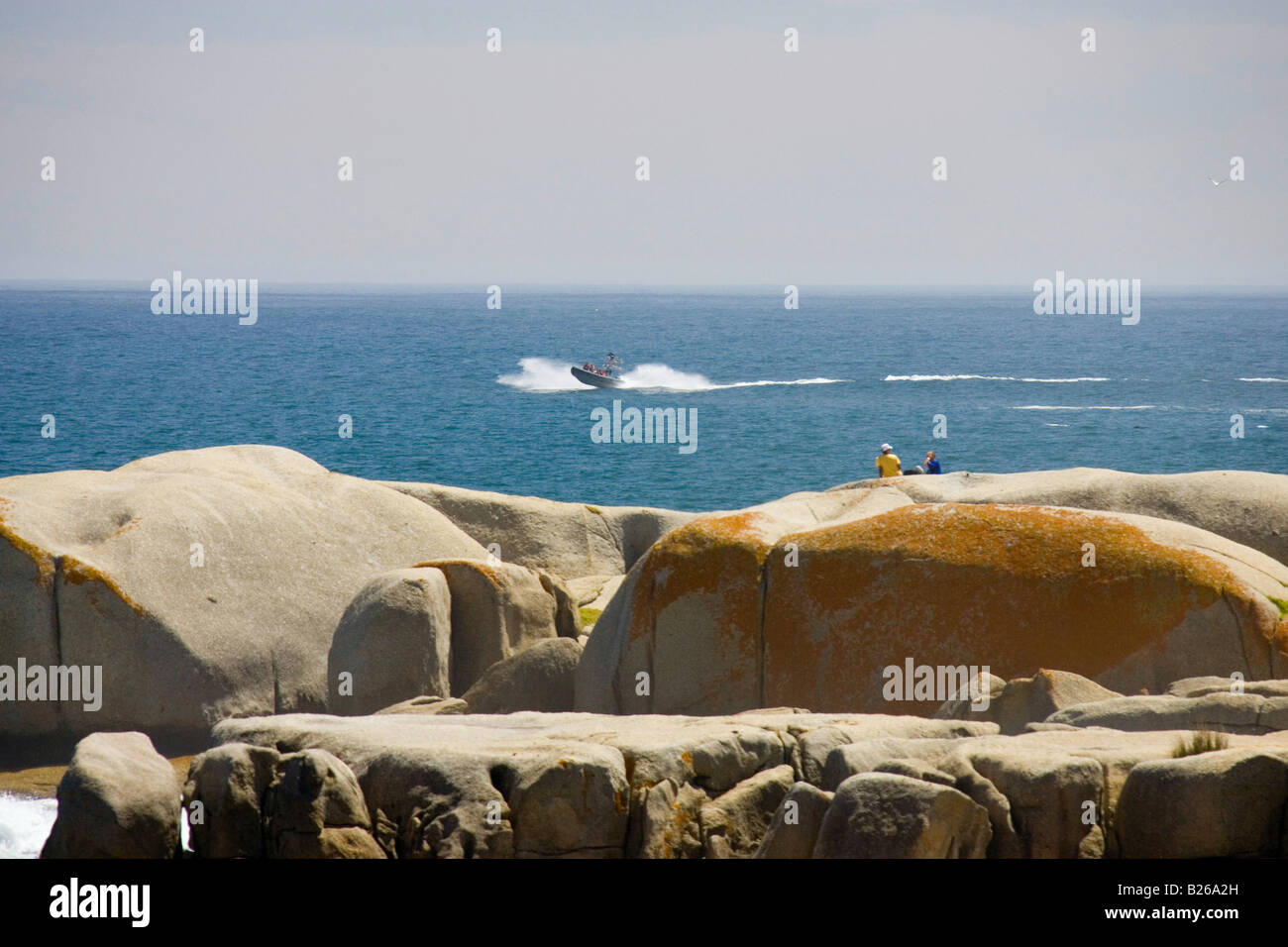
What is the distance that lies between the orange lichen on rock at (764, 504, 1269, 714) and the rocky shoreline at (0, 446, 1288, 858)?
3cm

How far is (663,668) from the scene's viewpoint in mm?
15031

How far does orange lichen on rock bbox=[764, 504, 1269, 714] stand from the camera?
13.9 meters

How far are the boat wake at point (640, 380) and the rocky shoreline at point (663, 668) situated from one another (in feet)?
252

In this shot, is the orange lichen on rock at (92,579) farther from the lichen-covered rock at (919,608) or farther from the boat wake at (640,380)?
the boat wake at (640,380)

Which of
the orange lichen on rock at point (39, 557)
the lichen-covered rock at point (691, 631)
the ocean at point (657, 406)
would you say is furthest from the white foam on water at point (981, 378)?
the orange lichen on rock at point (39, 557)

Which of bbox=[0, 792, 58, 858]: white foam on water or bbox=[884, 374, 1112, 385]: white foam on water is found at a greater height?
bbox=[884, 374, 1112, 385]: white foam on water

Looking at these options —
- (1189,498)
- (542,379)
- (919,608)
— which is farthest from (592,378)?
(919,608)

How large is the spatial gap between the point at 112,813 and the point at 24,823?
16.5 feet

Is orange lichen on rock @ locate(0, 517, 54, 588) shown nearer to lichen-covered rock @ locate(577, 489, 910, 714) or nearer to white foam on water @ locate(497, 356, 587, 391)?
lichen-covered rock @ locate(577, 489, 910, 714)

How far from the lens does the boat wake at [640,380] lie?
9954 cm

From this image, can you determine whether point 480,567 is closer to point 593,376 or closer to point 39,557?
point 39,557

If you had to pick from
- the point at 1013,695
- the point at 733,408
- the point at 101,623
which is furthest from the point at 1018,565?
the point at 733,408

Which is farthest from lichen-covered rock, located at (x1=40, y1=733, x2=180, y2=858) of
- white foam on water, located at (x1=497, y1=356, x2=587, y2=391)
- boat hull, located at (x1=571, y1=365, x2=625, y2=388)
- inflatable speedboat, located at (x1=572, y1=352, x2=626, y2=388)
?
white foam on water, located at (x1=497, y1=356, x2=587, y2=391)
